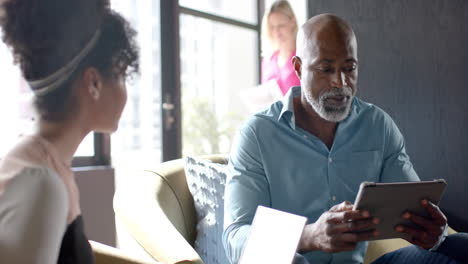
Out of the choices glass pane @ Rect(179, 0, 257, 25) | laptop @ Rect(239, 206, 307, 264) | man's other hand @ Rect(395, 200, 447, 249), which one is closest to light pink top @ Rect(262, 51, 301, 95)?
glass pane @ Rect(179, 0, 257, 25)

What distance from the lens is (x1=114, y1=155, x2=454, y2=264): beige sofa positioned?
1.28 meters

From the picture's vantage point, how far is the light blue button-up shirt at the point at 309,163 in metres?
1.46

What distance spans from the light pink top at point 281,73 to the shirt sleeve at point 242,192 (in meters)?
1.27

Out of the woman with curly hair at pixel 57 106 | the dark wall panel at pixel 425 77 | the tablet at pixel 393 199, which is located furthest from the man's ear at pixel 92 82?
the dark wall panel at pixel 425 77

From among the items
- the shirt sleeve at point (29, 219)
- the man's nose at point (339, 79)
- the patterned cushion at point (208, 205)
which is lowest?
the patterned cushion at point (208, 205)

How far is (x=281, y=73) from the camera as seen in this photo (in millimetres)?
2832

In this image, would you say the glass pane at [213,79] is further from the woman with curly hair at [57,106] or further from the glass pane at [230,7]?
the woman with curly hair at [57,106]

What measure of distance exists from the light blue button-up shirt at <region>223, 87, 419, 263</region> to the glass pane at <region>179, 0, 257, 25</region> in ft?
7.91

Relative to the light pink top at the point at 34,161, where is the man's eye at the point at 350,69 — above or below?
above

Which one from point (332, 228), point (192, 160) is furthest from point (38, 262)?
point (192, 160)

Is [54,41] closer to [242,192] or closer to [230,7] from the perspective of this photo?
[242,192]

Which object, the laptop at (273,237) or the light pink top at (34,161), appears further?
the laptop at (273,237)

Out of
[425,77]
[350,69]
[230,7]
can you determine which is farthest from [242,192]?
[230,7]

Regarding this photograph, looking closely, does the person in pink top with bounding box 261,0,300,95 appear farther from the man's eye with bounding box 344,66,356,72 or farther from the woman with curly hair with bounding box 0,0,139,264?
the woman with curly hair with bounding box 0,0,139,264
